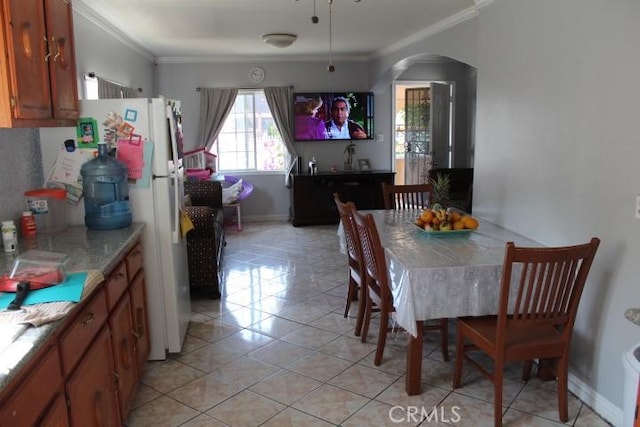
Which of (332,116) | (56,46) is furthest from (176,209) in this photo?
(332,116)

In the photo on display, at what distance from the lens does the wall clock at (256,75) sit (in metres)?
7.52

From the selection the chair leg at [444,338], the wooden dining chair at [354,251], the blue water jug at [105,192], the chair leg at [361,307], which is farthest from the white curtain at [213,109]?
the chair leg at [444,338]

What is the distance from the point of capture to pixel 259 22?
4.92 m

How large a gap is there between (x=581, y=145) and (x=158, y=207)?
243 cm

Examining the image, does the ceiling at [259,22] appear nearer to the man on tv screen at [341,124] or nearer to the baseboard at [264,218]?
the man on tv screen at [341,124]

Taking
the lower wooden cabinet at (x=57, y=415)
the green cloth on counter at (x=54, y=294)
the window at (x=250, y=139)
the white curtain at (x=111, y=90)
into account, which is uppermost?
the white curtain at (x=111, y=90)

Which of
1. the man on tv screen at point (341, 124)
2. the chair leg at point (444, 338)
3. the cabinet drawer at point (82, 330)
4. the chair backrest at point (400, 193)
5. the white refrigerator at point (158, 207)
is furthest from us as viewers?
the man on tv screen at point (341, 124)

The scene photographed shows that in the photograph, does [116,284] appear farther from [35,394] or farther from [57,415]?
[35,394]

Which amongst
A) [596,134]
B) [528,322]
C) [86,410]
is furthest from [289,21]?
[86,410]

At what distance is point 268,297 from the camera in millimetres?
4434

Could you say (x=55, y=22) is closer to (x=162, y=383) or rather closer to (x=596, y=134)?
(x=162, y=383)

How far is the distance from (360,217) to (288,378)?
3.40 feet

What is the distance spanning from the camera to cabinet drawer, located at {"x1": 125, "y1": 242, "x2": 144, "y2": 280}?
2.68 m

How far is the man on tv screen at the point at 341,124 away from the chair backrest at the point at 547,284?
218 inches
